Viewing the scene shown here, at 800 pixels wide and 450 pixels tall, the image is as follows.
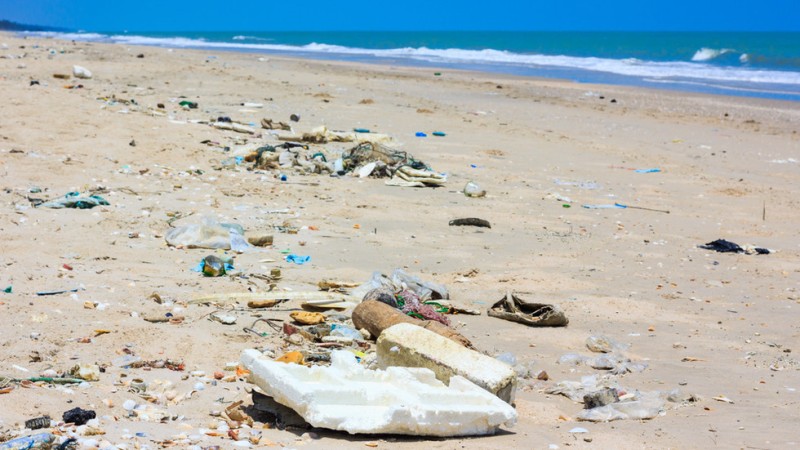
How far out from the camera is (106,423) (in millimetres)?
3162

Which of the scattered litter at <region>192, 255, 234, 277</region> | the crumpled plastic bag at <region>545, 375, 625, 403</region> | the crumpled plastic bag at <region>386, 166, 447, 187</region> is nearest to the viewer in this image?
the crumpled plastic bag at <region>545, 375, 625, 403</region>

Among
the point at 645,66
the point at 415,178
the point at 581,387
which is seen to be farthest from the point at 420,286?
the point at 645,66

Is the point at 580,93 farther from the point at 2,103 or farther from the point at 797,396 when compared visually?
the point at 797,396

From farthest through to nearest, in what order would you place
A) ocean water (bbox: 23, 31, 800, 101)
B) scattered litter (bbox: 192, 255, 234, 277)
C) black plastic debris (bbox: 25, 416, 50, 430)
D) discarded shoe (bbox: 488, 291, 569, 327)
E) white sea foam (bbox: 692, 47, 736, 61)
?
white sea foam (bbox: 692, 47, 736, 61), ocean water (bbox: 23, 31, 800, 101), scattered litter (bbox: 192, 255, 234, 277), discarded shoe (bbox: 488, 291, 569, 327), black plastic debris (bbox: 25, 416, 50, 430)

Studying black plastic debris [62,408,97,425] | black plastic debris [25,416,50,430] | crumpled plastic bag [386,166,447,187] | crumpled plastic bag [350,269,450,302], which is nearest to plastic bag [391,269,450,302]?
crumpled plastic bag [350,269,450,302]

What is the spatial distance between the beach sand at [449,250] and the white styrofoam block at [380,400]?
0.08 m

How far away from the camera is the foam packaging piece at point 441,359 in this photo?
3.80 meters

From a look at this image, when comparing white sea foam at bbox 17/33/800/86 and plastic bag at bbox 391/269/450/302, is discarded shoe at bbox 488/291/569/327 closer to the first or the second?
plastic bag at bbox 391/269/450/302

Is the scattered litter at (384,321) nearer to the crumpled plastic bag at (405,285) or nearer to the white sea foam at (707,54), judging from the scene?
the crumpled plastic bag at (405,285)

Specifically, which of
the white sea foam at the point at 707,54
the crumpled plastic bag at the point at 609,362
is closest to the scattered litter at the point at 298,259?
the crumpled plastic bag at the point at 609,362

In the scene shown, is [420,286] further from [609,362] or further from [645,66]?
[645,66]

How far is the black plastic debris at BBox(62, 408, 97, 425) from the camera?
3105mm

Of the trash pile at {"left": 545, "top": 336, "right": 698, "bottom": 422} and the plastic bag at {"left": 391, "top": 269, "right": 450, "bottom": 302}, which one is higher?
the plastic bag at {"left": 391, "top": 269, "right": 450, "bottom": 302}

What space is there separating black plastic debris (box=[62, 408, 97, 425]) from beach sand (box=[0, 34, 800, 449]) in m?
0.04
